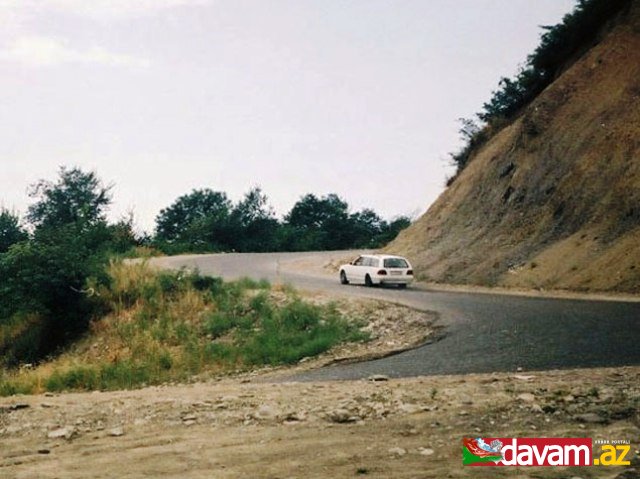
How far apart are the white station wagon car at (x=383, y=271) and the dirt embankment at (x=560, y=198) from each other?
8.31ft

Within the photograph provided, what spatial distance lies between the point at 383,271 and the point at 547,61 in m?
20.1

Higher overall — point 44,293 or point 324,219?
point 324,219

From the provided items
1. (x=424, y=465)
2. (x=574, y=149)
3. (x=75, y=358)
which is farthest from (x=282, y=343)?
(x=574, y=149)

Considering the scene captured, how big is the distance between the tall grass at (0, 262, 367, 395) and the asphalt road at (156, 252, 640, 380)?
284cm

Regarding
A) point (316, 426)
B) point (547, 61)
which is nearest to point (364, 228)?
point (547, 61)

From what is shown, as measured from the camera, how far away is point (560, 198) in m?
28.8

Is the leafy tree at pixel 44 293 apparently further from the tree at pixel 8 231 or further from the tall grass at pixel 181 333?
the tree at pixel 8 231

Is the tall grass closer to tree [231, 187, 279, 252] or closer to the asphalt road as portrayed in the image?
the asphalt road

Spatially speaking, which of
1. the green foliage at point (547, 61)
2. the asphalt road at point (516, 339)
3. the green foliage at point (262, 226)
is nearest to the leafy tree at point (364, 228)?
the green foliage at point (262, 226)

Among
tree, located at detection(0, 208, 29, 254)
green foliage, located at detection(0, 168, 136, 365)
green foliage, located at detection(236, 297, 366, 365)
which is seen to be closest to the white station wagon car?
green foliage, located at detection(236, 297, 366, 365)

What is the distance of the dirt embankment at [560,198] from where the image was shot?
2431cm

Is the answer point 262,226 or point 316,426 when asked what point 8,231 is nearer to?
point 316,426

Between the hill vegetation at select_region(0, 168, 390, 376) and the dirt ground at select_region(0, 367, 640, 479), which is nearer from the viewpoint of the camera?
the dirt ground at select_region(0, 367, 640, 479)

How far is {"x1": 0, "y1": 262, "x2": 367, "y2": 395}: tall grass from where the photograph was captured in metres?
14.6
